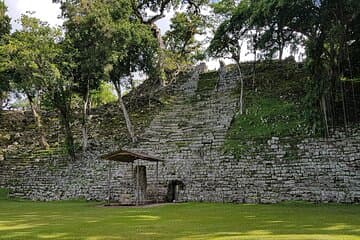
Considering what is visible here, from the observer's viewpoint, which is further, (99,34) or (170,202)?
(99,34)

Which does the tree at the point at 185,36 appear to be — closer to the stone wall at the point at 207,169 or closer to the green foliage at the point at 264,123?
the stone wall at the point at 207,169

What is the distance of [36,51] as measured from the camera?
22125 millimetres

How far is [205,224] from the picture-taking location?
9.94 meters

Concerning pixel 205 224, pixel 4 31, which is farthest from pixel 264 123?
pixel 4 31

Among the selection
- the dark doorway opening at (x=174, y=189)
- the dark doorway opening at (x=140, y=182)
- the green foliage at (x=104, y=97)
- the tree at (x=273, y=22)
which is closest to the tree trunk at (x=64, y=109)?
the dark doorway opening at (x=140, y=182)

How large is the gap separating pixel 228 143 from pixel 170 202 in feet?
13.9

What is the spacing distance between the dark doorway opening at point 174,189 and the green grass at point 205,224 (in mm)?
3650

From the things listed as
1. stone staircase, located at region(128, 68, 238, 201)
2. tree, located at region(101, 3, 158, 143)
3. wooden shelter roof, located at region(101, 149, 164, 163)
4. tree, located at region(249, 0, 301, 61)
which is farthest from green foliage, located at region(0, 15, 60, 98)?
tree, located at region(249, 0, 301, 61)

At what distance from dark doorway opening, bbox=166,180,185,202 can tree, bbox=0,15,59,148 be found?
8919 mm

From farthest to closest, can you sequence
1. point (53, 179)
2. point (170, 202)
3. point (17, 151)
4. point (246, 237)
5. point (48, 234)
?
point (17, 151)
point (53, 179)
point (170, 202)
point (48, 234)
point (246, 237)

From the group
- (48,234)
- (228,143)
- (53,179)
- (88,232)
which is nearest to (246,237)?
(88,232)

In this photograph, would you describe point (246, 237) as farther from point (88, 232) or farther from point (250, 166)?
point (250, 166)

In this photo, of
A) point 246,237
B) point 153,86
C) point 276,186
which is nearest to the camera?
point 246,237

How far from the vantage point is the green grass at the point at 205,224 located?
27.0ft
